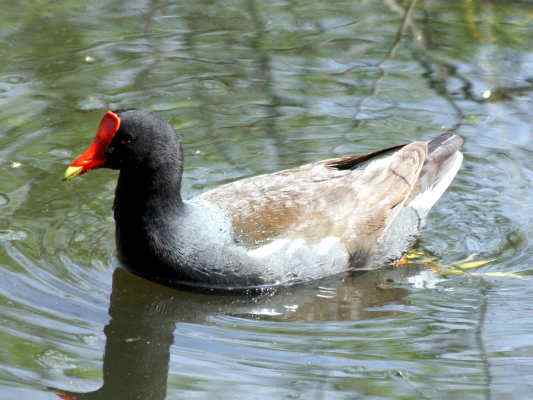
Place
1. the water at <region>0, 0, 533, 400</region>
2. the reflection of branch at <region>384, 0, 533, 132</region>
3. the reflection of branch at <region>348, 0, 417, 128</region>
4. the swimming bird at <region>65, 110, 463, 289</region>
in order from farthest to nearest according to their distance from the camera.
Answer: the reflection of branch at <region>384, 0, 533, 132</region> < the reflection of branch at <region>348, 0, 417, 128</region> < the swimming bird at <region>65, 110, 463, 289</region> < the water at <region>0, 0, 533, 400</region>

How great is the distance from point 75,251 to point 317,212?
4.73 feet

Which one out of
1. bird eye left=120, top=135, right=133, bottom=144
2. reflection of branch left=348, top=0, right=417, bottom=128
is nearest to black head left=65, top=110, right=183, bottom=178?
bird eye left=120, top=135, right=133, bottom=144

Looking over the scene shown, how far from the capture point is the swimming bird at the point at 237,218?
6.03 m

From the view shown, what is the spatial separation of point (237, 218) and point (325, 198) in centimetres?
57

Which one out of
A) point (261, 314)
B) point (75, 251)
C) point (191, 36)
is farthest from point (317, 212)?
point (191, 36)

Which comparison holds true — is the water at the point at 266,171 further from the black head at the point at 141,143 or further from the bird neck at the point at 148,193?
the black head at the point at 141,143

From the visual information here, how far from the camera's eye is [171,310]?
6.06 metres

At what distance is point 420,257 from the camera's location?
6.85 m

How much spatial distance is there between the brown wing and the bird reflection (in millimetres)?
303

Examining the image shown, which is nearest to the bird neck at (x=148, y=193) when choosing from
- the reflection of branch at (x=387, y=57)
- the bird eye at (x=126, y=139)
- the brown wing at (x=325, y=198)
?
the bird eye at (x=126, y=139)

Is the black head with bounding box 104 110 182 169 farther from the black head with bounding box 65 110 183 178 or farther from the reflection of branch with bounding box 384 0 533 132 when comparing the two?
the reflection of branch with bounding box 384 0 533 132

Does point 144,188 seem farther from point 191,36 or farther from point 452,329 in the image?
point 191,36

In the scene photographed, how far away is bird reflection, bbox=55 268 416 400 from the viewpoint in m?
5.40

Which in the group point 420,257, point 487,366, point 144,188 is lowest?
point 420,257
